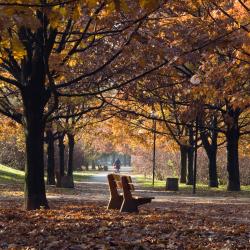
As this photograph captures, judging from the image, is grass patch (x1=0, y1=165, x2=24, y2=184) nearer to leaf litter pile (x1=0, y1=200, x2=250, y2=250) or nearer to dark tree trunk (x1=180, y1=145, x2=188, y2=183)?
dark tree trunk (x1=180, y1=145, x2=188, y2=183)

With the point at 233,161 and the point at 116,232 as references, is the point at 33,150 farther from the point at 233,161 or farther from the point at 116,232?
the point at 233,161

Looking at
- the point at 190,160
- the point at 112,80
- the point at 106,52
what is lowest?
the point at 190,160

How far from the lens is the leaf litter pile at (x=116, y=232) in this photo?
21.0 feet

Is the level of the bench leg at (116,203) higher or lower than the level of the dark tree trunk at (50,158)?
lower

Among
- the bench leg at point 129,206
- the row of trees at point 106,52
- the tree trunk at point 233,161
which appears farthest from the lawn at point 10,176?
the bench leg at point 129,206

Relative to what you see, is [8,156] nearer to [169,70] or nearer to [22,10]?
[169,70]

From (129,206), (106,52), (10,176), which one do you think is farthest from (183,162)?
(129,206)

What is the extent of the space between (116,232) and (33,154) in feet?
12.7

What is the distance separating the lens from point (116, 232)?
739 centimetres

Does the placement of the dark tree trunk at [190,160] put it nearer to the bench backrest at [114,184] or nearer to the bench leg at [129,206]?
the bench backrest at [114,184]

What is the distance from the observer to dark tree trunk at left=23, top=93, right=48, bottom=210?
10.7 metres

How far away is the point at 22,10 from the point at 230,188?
18.5 meters

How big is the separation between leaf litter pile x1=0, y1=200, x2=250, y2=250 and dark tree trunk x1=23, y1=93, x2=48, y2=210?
84cm

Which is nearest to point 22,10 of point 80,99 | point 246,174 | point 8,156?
point 80,99
